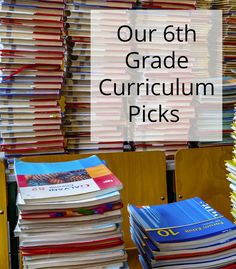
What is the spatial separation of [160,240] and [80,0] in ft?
4.77

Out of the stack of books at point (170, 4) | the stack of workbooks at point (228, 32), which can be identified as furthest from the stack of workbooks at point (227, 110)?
the stack of books at point (170, 4)

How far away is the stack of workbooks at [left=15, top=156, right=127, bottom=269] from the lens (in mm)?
841

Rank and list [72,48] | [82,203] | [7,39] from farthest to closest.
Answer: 1. [72,48]
2. [7,39]
3. [82,203]

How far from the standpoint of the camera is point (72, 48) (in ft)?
6.75

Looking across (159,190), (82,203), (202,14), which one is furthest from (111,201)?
(202,14)

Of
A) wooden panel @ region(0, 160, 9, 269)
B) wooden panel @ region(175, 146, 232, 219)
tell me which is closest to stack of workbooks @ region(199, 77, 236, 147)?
wooden panel @ region(175, 146, 232, 219)

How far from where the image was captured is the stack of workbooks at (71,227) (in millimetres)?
841

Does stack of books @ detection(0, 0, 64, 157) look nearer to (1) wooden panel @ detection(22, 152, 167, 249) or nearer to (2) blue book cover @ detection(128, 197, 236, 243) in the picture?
(1) wooden panel @ detection(22, 152, 167, 249)

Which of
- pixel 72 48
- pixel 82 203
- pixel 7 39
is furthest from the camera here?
pixel 72 48

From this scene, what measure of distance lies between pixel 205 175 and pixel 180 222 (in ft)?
3.96

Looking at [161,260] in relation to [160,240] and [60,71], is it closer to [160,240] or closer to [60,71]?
[160,240]

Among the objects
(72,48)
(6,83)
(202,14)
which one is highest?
(202,14)

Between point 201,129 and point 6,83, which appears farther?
point 201,129

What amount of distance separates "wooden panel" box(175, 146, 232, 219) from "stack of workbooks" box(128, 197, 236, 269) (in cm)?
110
